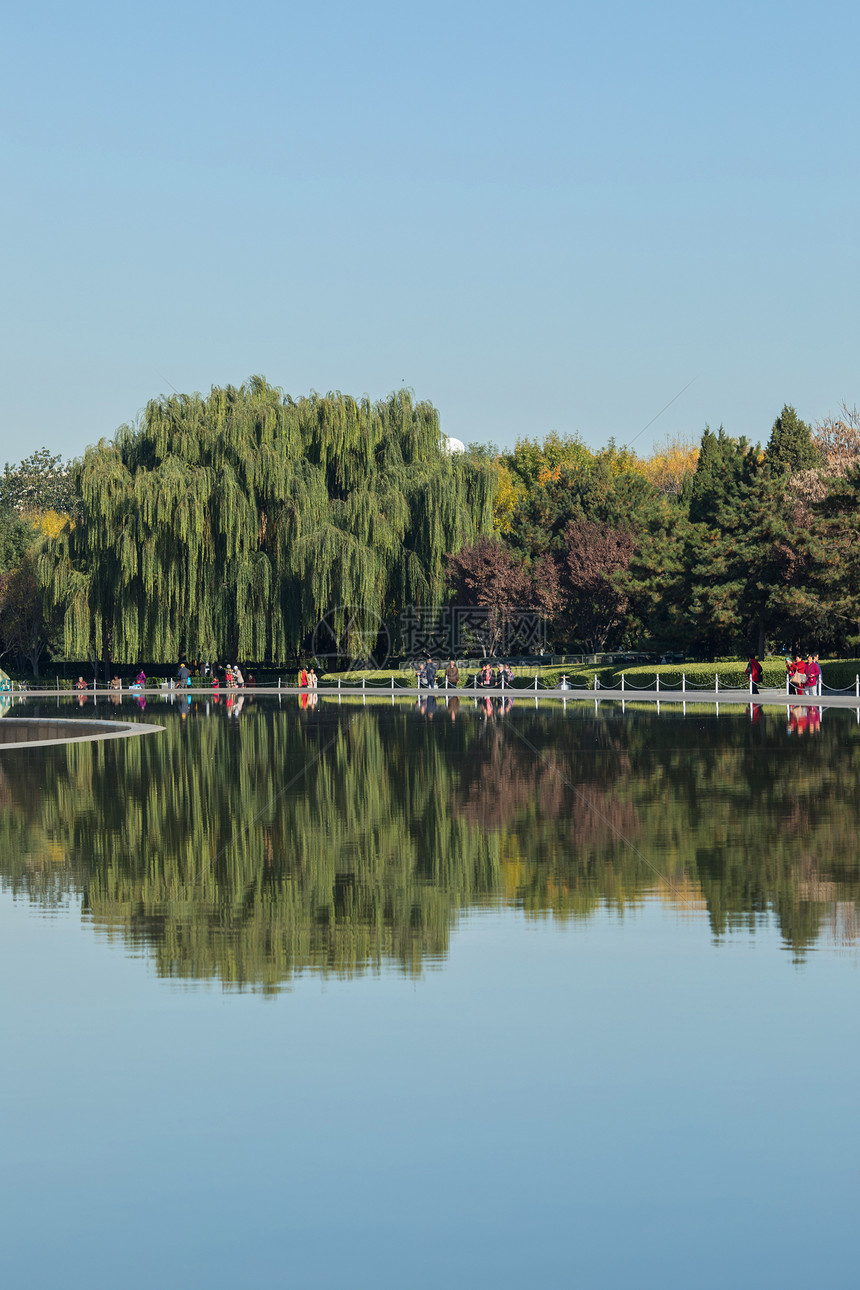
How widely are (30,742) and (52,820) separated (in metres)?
14.1

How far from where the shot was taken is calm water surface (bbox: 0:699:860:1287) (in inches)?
175

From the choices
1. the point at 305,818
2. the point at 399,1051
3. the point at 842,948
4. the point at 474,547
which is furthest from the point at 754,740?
the point at 474,547

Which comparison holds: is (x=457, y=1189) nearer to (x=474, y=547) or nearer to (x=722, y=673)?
(x=722, y=673)

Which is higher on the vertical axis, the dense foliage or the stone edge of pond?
the dense foliage

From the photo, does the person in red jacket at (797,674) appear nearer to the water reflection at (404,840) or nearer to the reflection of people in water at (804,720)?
the reflection of people in water at (804,720)

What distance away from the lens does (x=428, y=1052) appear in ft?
20.6

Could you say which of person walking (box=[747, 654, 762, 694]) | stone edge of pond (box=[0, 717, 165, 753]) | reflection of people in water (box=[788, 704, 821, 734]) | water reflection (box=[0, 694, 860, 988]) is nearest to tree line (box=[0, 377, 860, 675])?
person walking (box=[747, 654, 762, 694])

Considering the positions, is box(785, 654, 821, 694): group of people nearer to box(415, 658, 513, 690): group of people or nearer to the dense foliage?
the dense foliage

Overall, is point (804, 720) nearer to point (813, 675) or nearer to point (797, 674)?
point (797, 674)

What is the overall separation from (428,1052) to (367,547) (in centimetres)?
4836

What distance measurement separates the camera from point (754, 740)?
86.4 ft

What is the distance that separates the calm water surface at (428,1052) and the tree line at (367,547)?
123 ft

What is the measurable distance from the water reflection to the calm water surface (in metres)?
0.06

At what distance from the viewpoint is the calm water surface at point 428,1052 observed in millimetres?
4434
